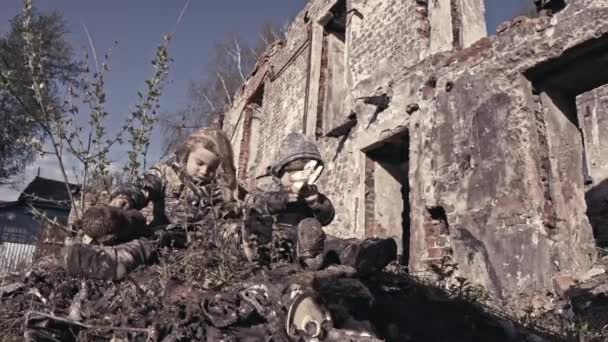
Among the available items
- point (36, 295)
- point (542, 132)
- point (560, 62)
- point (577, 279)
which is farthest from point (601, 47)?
point (36, 295)

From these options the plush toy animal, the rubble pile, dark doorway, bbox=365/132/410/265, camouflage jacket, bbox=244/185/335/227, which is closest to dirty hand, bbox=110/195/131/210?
the plush toy animal

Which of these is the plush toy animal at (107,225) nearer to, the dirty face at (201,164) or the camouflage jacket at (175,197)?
the camouflage jacket at (175,197)

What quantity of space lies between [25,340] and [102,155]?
1.45 metres

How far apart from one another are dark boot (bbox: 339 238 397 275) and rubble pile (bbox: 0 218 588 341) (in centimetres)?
6

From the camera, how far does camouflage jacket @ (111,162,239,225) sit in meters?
2.69

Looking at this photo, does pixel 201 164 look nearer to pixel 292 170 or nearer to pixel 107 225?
pixel 292 170

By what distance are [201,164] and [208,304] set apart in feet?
4.03

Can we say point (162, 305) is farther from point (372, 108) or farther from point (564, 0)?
point (372, 108)

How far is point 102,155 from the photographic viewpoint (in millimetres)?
2984

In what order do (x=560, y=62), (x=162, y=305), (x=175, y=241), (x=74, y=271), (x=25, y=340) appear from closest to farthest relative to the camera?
(x=25, y=340) → (x=162, y=305) → (x=74, y=271) → (x=175, y=241) → (x=560, y=62)

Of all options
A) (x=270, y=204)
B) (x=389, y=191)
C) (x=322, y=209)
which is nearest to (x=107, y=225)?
(x=270, y=204)

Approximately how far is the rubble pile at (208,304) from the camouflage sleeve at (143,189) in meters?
0.43

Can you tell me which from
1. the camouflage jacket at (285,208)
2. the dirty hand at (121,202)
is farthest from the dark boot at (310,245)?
the dirty hand at (121,202)

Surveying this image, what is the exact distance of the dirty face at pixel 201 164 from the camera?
2875mm
